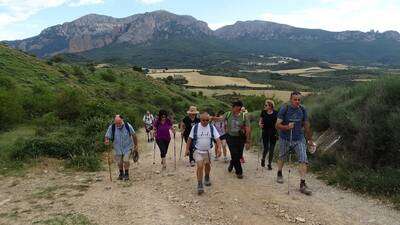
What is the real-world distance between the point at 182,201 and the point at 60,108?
58.8ft

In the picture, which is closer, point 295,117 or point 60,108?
point 295,117

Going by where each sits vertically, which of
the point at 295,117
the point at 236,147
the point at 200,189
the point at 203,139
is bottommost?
the point at 200,189

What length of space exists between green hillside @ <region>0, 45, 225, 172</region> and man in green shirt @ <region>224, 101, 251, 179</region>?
4.58 meters

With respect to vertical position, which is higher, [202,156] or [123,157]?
[202,156]

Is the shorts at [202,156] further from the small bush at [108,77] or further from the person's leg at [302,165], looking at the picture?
the small bush at [108,77]

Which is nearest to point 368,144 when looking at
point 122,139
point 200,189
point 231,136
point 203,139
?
point 231,136

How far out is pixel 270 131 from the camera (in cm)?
1277

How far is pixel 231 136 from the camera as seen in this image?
1157cm

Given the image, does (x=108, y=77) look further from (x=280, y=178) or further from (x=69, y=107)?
(x=280, y=178)

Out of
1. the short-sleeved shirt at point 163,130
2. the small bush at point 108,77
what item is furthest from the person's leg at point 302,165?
the small bush at point 108,77

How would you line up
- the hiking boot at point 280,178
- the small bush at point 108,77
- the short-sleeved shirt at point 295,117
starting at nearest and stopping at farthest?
the short-sleeved shirt at point 295,117 < the hiking boot at point 280,178 < the small bush at point 108,77

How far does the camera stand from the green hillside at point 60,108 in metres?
15.4

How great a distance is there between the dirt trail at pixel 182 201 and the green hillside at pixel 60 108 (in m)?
2.61

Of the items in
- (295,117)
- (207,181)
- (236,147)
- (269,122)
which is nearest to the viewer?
(295,117)
